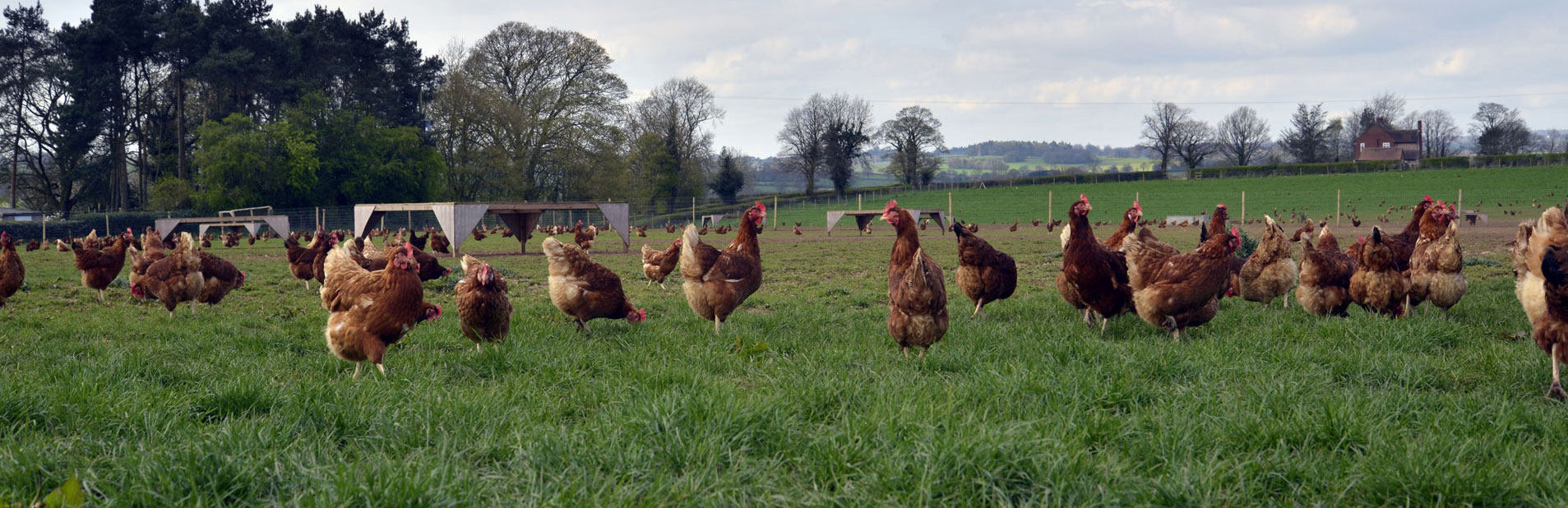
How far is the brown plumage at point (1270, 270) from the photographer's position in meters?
7.96

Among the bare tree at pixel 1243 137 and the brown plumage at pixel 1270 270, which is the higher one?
the bare tree at pixel 1243 137

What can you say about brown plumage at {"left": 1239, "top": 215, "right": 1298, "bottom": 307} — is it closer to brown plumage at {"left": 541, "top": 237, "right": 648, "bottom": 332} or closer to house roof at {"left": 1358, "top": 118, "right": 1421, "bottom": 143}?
brown plumage at {"left": 541, "top": 237, "right": 648, "bottom": 332}

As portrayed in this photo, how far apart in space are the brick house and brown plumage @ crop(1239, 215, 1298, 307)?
90.1m

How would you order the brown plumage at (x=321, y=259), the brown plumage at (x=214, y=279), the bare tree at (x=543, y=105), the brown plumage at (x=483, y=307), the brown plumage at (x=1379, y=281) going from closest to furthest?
the brown plumage at (x=483, y=307) → the brown plumage at (x=1379, y=281) → the brown plumage at (x=214, y=279) → the brown plumage at (x=321, y=259) → the bare tree at (x=543, y=105)

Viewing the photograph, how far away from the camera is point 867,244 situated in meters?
24.0

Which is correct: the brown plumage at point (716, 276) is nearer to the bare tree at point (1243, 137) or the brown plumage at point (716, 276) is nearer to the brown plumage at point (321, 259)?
the brown plumage at point (321, 259)

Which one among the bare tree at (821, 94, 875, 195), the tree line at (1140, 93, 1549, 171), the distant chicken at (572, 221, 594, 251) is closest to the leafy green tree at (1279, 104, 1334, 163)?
the tree line at (1140, 93, 1549, 171)

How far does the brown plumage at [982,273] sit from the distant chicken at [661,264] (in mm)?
4850

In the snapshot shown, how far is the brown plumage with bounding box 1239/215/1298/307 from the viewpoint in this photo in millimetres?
7961

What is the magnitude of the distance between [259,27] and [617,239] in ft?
81.5

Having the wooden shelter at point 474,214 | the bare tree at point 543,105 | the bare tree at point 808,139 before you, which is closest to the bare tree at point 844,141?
the bare tree at point 808,139

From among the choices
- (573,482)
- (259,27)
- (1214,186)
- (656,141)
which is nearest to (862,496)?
(573,482)

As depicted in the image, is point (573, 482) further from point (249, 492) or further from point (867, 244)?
point (867, 244)

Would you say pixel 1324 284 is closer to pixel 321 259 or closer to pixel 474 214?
pixel 321 259
